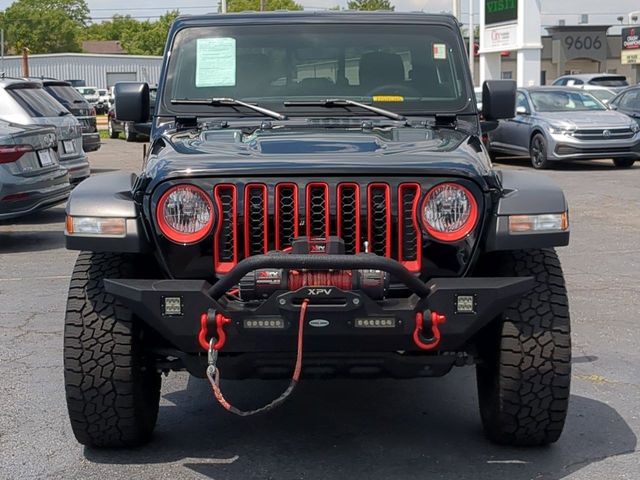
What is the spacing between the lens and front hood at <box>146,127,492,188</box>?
4.16m

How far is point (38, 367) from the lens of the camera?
607cm

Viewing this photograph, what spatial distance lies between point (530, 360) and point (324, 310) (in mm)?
932

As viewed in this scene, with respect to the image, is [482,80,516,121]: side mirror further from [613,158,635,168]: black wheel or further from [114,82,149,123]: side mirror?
[613,158,635,168]: black wheel

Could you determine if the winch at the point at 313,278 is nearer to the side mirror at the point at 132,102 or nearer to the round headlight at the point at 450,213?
the round headlight at the point at 450,213

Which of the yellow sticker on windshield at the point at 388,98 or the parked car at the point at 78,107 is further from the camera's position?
the parked car at the point at 78,107

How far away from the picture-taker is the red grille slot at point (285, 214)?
4.17m

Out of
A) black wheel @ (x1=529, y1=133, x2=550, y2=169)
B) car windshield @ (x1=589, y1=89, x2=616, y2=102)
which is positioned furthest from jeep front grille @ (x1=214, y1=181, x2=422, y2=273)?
car windshield @ (x1=589, y1=89, x2=616, y2=102)

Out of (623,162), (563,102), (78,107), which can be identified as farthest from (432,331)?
(78,107)

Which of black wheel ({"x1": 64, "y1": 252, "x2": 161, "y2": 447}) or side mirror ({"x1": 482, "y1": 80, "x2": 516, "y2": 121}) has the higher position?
side mirror ({"x1": 482, "y1": 80, "x2": 516, "y2": 121})

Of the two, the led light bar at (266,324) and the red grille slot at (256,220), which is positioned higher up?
the red grille slot at (256,220)

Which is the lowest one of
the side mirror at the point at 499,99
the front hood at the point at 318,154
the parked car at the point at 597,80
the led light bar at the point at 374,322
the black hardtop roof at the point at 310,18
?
the led light bar at the point at 374,322

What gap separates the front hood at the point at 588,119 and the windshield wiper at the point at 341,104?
42.9ft

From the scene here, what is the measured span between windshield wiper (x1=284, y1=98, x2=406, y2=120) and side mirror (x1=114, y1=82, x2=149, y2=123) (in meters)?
0.91

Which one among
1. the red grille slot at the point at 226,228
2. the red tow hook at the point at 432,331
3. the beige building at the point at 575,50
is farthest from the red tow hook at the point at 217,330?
the beige building at the point at 575,50
